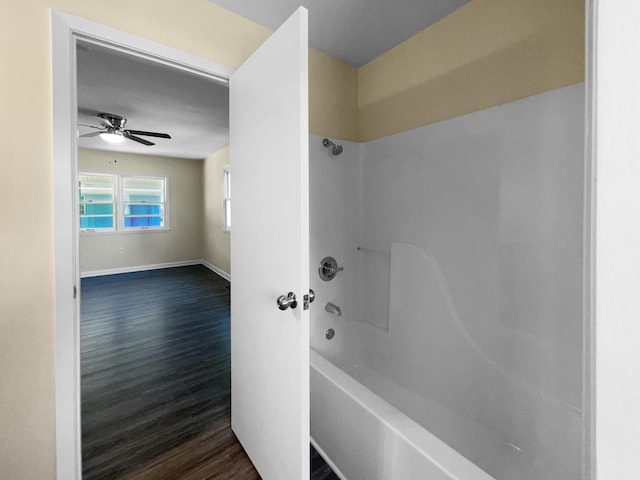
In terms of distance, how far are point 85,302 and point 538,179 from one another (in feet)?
16.2

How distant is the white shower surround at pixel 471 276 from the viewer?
46.4 inches

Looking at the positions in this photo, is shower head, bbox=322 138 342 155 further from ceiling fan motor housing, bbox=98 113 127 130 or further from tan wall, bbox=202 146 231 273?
tan wall, bbox=202 146 231 273

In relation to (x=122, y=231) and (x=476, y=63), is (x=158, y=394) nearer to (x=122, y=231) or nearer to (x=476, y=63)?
(x=476, y=63)

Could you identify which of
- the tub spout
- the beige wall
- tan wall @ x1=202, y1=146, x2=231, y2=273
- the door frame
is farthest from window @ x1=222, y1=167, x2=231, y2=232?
the door frame

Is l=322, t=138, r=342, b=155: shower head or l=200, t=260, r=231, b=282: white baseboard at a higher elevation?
l=322, t=138, r=342, b=155: shower head

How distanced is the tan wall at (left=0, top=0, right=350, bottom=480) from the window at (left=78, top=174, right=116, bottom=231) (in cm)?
541

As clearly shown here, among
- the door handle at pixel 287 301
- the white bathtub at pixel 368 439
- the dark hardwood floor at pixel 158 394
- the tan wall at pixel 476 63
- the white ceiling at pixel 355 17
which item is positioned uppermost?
the white ceiling at pixel 355 17

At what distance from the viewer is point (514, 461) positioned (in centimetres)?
127

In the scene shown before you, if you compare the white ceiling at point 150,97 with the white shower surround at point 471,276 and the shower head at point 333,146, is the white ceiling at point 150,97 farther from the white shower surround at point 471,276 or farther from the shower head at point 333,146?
the white shower surround at point 471,276

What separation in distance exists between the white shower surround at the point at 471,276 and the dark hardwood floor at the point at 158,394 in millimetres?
639

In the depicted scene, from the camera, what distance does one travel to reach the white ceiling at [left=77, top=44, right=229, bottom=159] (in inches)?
91.2

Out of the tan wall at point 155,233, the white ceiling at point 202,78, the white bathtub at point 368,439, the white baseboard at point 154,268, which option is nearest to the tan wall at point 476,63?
the white ceiling at point 202,78

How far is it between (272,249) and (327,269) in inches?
31.5
